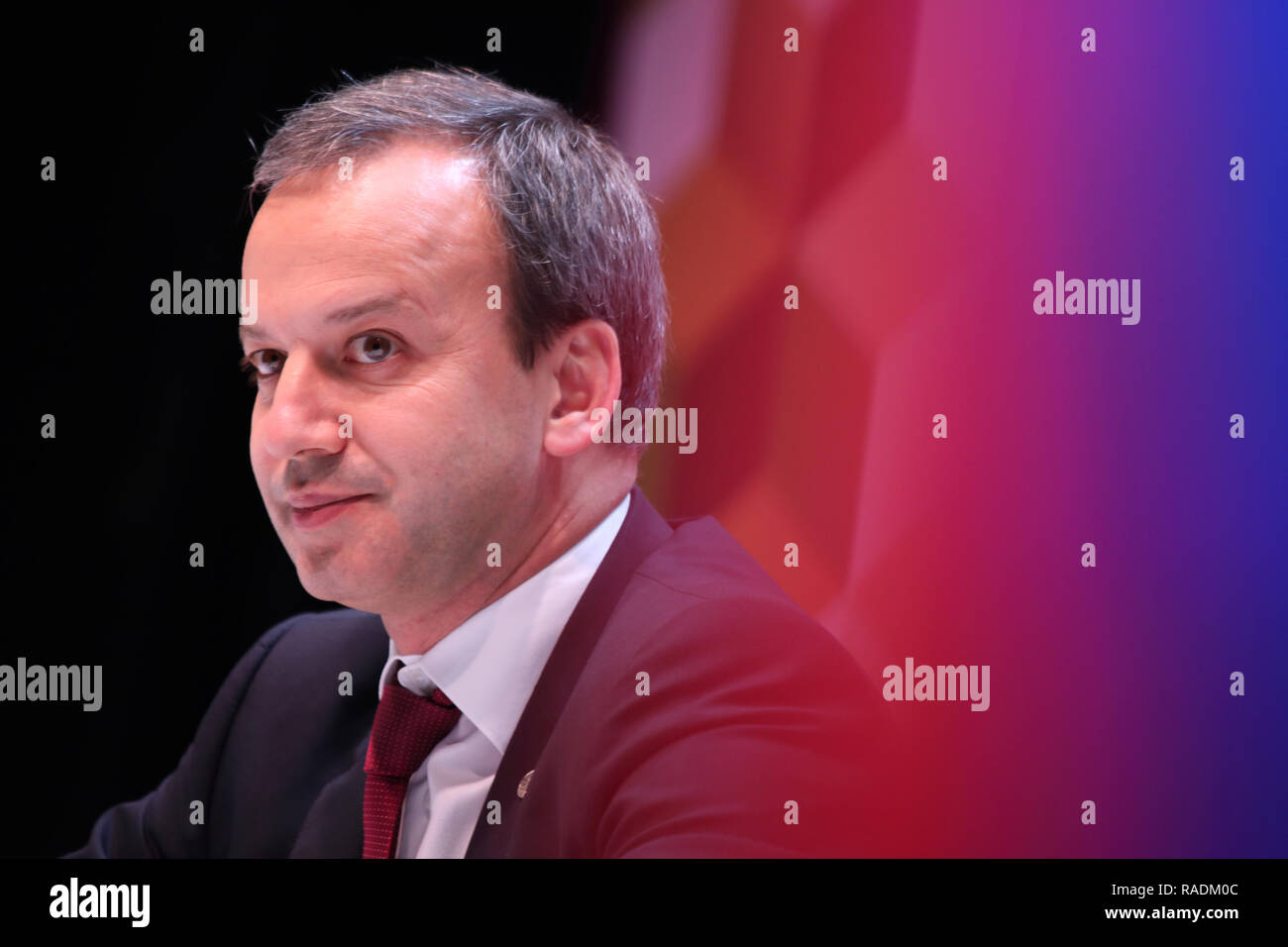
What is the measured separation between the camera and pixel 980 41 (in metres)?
2.04

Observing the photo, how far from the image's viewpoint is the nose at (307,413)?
1.71 metres

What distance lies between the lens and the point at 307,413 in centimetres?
171

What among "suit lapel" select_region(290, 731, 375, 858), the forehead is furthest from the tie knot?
the forehead

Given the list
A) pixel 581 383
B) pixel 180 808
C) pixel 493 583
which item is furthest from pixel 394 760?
pixel 581 383

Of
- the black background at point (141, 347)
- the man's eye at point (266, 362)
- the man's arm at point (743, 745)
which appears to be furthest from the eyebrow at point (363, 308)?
the man's arm at point (743, 745)

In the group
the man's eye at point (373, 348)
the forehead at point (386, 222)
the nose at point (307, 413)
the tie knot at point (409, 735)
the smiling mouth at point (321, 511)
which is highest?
the forehead at point (386, 222)

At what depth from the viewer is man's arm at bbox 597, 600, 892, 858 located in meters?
1.45

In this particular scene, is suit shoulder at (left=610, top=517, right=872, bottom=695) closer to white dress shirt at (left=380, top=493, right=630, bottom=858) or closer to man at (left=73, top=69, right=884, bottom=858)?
man at (left=73, top=69, right=884, bottom=858)

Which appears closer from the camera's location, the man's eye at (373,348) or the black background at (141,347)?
the man's eye at (373,348)

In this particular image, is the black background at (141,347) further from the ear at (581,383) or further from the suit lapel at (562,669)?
the suit lapel at (562,669)

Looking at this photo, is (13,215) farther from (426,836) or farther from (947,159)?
(947,159)

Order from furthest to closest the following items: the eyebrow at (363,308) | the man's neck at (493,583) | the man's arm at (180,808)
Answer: the man's arm at (180,808) → the man's neck at (493,583) → the eyebrow at (363,308)

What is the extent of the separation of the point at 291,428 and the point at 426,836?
2.09 ft
